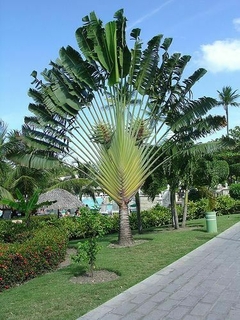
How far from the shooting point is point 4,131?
18750 millimetres

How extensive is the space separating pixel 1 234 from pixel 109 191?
4.70 meters

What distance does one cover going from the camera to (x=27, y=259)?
8023mm

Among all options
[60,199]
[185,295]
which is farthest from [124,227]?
[60,199]

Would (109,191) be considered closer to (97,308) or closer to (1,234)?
(1,234)

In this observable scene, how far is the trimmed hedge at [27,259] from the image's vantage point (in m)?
7.45

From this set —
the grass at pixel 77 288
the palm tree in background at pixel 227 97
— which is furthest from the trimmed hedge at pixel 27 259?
the palm tree in background at pixel 227 97

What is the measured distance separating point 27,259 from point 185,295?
3931 millimetres

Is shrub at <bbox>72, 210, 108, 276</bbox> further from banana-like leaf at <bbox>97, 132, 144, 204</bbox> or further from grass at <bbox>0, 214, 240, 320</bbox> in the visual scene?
banana-like leaf at <bbox>97, 132, 144, 204</bbox>

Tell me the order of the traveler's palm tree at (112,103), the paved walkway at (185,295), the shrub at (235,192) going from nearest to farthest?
the paved walkway at (185,295), the traveler's palm tree at (112,103), the shrub at (235,192)

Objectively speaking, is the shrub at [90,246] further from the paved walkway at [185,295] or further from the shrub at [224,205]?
the shrub at [224,205]

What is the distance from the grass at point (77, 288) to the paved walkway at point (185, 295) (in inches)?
12.9

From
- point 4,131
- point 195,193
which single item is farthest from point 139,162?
point 195,193

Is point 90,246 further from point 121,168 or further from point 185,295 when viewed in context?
point 121,168

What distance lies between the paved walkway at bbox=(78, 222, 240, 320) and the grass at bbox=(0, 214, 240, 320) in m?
0.33
